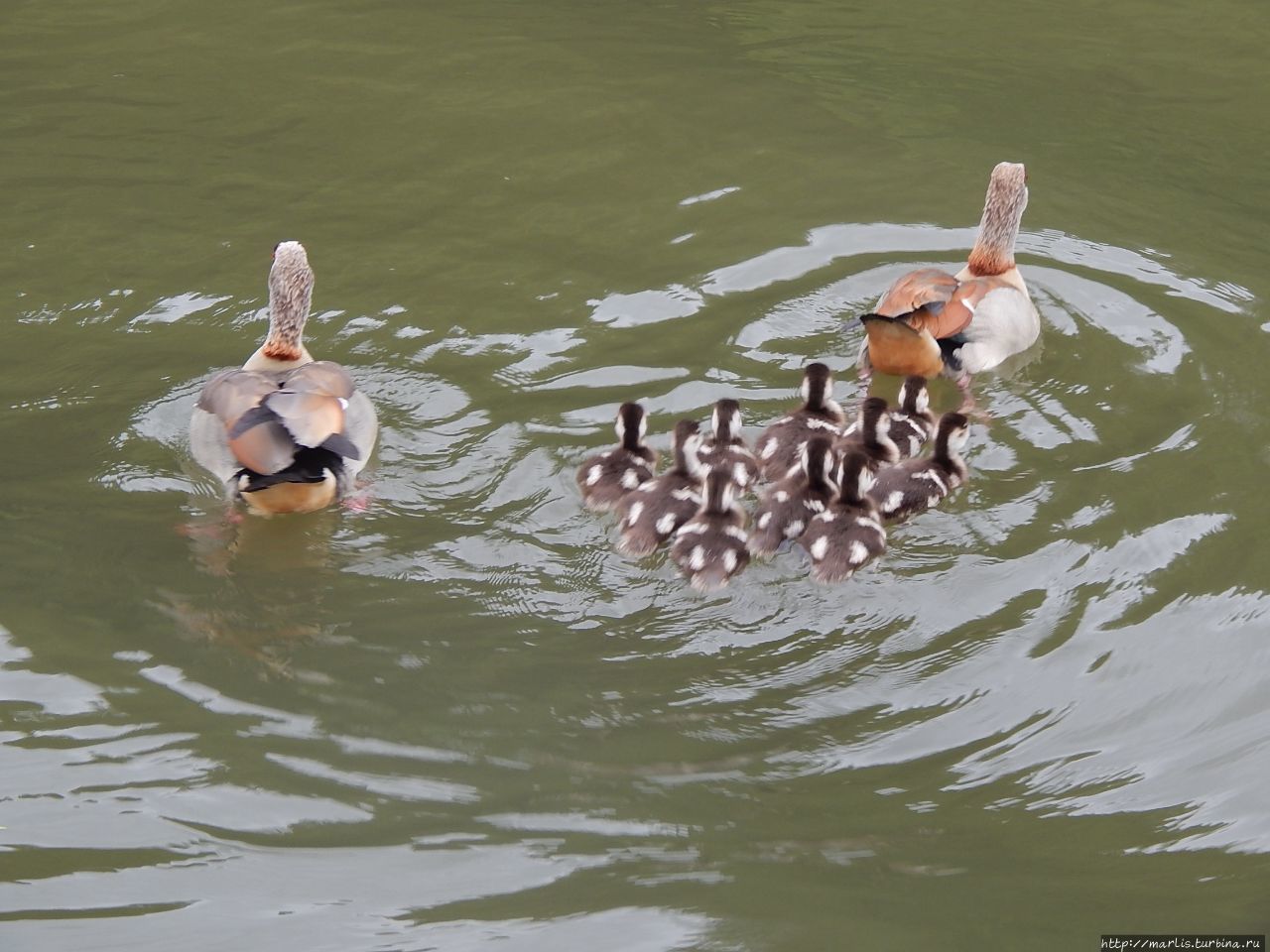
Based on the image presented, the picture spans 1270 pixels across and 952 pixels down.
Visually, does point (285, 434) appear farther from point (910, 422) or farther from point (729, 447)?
point (910, 422)

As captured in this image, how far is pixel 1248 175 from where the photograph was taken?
926cm

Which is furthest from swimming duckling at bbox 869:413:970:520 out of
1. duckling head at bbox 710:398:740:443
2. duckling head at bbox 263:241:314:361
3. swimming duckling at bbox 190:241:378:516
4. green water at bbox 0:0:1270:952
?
duckling head at bbox 263:241:314:361

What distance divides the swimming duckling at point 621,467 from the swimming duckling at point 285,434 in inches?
37.3

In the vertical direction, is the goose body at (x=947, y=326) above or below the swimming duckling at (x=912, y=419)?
above

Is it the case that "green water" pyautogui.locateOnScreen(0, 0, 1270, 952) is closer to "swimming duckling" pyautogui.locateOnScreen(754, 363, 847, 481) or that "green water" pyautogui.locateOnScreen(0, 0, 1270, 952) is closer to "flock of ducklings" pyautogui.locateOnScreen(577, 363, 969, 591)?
"flock of ducklings" pyautogui.locateOnScreen(577, 363, 969, 591)

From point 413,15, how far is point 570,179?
298 cm

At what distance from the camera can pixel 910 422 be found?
669 centimetres

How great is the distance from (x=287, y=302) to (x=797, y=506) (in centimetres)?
264

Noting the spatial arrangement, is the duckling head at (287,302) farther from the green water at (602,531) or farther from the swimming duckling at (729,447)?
the swimming duckling at (729,447)

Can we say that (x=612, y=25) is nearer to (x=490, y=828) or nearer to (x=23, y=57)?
(x=23, y=57)

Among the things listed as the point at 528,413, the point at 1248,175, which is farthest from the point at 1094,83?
the point at 528,413

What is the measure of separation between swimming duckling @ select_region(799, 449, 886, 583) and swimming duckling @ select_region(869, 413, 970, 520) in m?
0.14

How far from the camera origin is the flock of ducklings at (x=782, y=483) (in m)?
5.64

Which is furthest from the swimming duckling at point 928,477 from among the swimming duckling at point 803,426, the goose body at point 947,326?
the goose body at point 947,326
